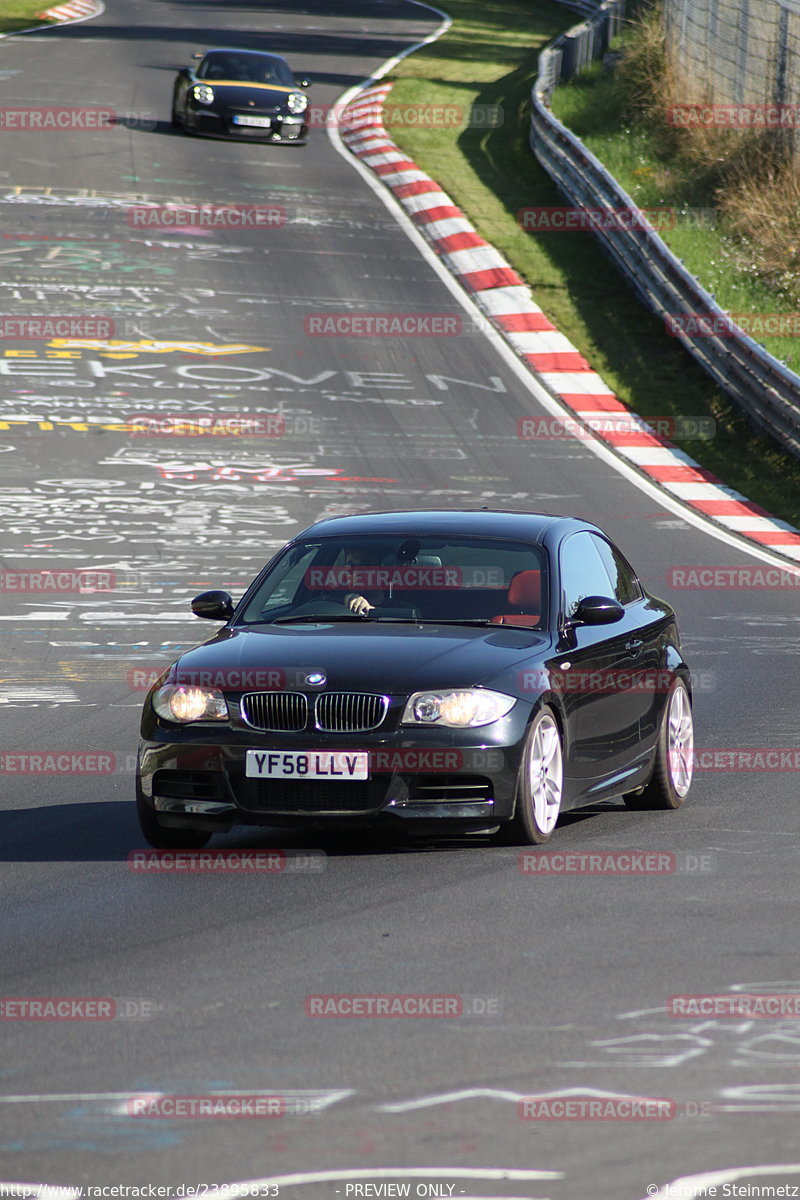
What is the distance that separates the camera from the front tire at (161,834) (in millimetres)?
7973

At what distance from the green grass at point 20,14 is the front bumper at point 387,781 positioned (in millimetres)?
46538

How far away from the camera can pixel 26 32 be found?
50.5m

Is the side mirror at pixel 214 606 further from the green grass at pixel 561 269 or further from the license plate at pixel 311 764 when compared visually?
the green grass at pixel 561 269

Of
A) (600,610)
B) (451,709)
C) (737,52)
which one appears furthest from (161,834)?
(737,52)

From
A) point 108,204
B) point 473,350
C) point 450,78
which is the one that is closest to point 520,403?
point 473,350

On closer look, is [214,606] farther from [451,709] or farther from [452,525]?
[451,709]

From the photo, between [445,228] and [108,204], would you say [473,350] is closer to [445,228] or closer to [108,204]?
[445,228]

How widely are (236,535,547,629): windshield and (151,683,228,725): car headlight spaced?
32.9 inches

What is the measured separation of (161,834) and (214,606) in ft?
4.30

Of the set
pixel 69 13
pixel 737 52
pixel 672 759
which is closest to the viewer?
pixel 672 759

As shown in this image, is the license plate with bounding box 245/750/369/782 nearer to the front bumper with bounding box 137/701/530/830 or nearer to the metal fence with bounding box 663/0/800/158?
the front bumper with bounding box 137/701/530/830

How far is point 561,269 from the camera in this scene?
91.4 feet

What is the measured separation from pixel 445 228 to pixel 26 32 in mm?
25082

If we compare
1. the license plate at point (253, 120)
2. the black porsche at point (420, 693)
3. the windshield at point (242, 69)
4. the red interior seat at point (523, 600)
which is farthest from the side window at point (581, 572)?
the windshield at point (242, 69)
